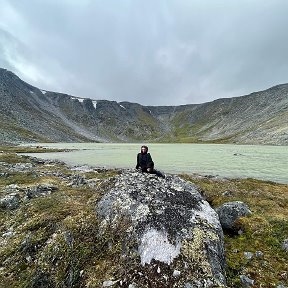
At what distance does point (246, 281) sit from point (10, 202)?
11842 mm

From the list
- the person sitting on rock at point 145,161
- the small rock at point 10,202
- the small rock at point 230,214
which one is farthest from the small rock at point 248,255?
the small rock at point 10,202

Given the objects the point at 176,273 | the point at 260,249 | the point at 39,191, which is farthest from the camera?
the point at 39,191

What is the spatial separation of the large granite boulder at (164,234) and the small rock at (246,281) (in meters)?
0.74

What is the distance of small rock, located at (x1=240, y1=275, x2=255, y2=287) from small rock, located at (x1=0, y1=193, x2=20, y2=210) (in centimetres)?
1118

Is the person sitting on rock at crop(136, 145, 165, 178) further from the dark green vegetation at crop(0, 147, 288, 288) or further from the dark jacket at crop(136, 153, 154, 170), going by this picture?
the dark green vegetation at crop(0, 147, 288, 288)

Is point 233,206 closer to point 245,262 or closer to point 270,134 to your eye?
point 245,262

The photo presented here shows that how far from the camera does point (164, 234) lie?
30.0 feet

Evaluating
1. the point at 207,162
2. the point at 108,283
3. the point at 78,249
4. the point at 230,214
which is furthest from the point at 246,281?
the point at 207,162

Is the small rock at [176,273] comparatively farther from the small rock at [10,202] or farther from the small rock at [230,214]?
the small rock at [10,202]

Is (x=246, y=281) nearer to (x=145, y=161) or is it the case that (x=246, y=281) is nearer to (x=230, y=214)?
(x=230, y=214)

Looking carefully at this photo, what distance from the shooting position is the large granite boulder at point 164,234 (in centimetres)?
811

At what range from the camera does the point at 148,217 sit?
9758 millimetres

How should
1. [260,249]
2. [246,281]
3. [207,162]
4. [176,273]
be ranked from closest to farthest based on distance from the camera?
1. [176,273]
2. [246,281]
3. [260,249]
4. [207,162]

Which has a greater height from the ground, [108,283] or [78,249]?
[78,249]
